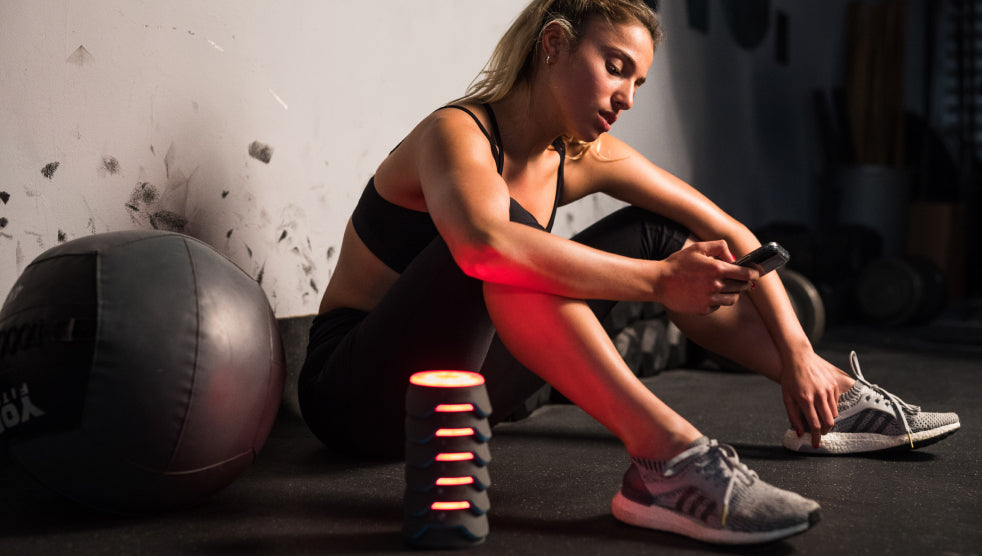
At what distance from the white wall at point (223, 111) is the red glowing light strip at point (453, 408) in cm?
75

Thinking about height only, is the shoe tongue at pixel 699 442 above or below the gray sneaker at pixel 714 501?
above

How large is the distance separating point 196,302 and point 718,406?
1.28 metres

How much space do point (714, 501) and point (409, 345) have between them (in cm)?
45

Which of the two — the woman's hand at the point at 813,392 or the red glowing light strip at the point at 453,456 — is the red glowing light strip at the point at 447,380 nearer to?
the red glowing light strip at the point at 453,456

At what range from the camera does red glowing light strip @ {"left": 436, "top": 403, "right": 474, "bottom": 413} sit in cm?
92

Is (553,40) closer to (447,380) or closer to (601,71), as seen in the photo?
(601,71)

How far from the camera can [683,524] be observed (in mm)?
1011

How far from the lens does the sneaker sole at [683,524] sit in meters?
0.97

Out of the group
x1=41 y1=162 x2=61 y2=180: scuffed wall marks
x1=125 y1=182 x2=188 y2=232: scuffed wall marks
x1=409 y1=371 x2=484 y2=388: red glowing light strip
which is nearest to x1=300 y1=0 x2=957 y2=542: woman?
x1=409 y1=371 x2=484 y2=388: red glowing light strip

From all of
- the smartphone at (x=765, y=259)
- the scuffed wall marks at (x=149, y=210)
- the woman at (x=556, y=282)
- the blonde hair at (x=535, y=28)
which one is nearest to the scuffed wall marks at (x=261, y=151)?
the scuffed wall marks at (x=149, y=210)

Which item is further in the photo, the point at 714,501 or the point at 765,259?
the point at 765,259

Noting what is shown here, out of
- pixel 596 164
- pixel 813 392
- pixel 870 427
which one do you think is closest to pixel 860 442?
pixel 870 427

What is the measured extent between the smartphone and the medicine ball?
0.64m

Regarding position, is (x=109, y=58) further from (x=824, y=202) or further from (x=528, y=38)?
(x=824, y=202)
